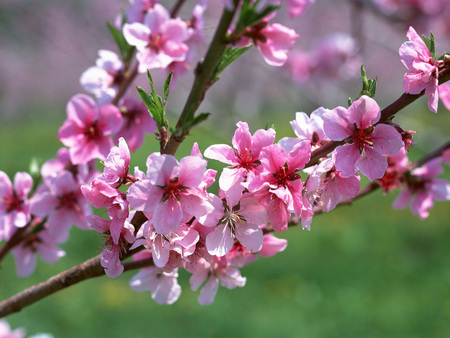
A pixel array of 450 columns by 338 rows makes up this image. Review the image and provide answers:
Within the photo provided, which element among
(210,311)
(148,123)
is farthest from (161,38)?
(210,311)

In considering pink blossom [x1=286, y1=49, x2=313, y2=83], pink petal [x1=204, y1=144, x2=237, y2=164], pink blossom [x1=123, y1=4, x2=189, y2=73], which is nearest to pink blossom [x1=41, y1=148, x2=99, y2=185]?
pink blossom [x1=123, y1=4, x2=189, y2=73]

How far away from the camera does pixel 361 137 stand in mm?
728

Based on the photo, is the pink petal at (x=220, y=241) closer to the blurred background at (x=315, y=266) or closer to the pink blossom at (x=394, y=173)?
the pink blossom at (x=394, y=173)

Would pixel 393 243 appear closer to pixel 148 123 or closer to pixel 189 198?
pixel 148 123

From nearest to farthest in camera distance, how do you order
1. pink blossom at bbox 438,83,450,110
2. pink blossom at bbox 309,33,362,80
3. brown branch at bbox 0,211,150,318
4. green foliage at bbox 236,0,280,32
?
green foliage at bbox 236,0,280,32, brown branch at bbox 0,211,150,318, pink blossom at bbox 438,83,450,110, pink blossom at bbox 309,33,362,80

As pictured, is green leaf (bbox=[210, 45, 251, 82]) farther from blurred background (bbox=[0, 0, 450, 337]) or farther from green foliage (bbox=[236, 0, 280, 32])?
blurred background (bbox=[0, 0, 450, 337])

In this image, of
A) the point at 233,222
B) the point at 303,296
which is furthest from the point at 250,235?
the point at 303,296

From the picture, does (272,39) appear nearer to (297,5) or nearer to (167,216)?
(297,5)

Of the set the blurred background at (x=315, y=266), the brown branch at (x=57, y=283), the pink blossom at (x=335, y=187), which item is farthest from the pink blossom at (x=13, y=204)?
the blurred background at (x=315, y=266)

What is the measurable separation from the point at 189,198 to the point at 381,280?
3.37 m

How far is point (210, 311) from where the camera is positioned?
3340mm

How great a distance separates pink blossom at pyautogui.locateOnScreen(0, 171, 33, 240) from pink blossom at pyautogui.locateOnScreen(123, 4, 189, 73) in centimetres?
34

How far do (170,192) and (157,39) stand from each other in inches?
16.2

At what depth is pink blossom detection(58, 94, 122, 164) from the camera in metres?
1.03
